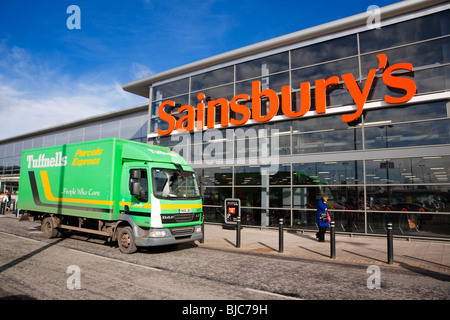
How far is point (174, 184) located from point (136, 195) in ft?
3.79

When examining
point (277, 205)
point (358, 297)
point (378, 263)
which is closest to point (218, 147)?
point (277, 205)

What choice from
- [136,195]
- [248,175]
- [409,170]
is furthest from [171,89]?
[409,170]

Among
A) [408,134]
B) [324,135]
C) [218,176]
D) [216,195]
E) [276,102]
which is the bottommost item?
[216,195]

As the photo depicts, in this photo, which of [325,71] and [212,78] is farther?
[212,78]

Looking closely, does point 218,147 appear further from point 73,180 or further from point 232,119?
point 73,180

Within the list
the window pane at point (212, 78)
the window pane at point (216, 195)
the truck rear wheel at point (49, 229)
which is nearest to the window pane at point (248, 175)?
the window pane at point (216, 195)

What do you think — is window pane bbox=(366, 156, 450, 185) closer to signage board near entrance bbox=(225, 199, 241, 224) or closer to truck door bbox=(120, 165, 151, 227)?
signage board near entrance bbox=(225, 199, 241, 224)

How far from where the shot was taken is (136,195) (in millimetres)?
8328

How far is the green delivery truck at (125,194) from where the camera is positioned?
838cm

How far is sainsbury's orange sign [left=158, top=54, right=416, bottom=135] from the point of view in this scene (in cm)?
1242

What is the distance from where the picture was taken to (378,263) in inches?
316

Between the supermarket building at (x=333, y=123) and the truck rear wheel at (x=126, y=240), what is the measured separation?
2899 mm

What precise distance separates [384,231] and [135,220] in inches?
394

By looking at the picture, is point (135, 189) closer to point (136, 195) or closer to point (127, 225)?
point (136, 195)
